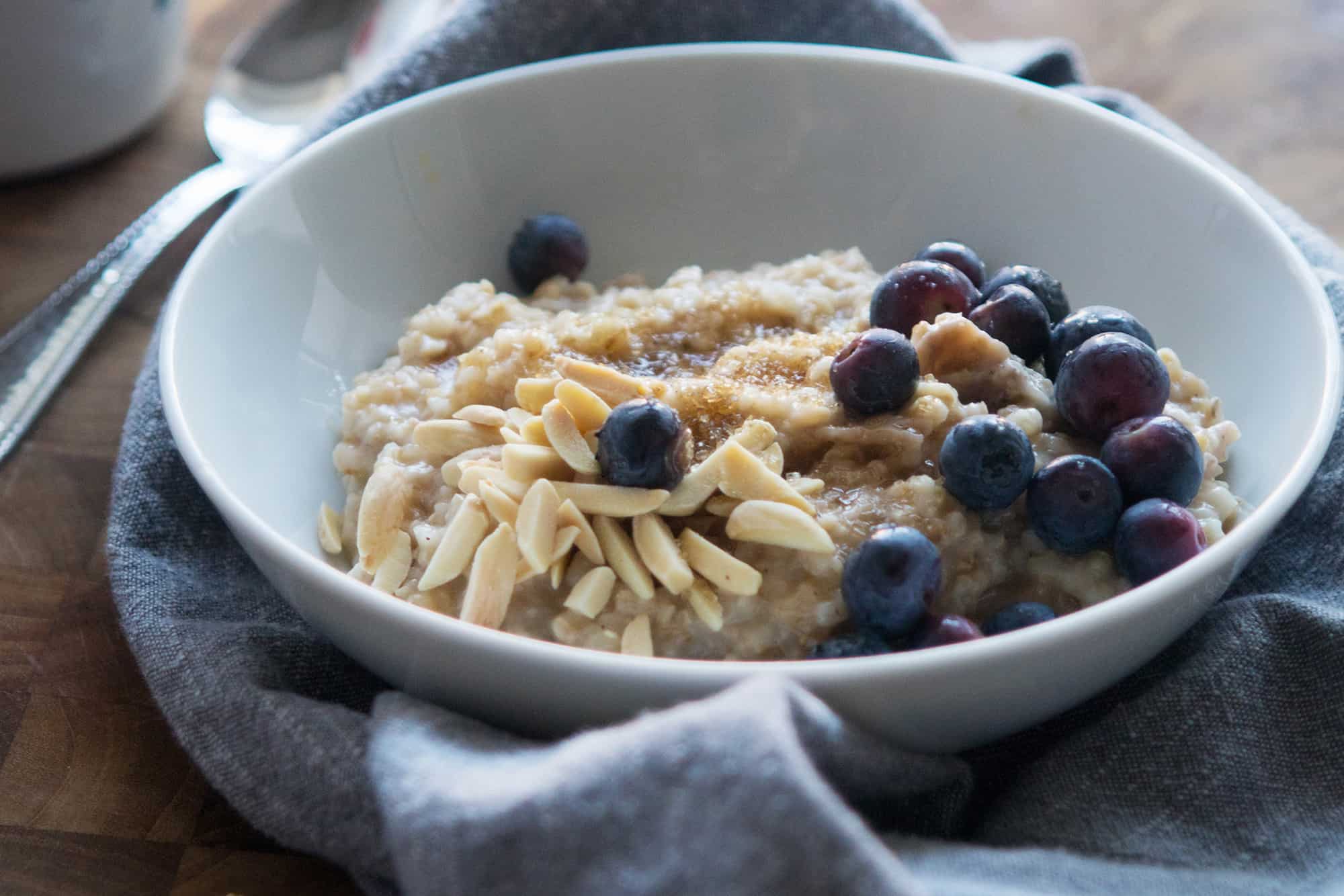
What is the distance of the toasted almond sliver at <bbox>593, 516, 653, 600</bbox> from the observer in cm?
141

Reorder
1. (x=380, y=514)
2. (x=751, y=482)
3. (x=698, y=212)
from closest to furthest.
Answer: (x=751, y=482), (x=380, y=514), (x=698, y=212)

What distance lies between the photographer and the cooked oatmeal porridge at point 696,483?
1.41m

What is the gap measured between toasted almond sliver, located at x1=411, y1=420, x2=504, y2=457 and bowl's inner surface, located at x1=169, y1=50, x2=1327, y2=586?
0.23 m

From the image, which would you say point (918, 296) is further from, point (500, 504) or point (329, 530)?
point (329, 530)

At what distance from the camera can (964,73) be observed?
2.10 metres

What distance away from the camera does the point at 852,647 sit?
1.36 m

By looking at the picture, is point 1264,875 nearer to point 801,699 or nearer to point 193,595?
point 801,699

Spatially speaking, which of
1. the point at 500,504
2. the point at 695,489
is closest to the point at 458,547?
Answer: the point at 500,504

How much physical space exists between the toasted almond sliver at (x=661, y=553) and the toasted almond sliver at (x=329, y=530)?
17.3 inches

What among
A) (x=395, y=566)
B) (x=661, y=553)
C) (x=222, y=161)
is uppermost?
(x=661, y=553)

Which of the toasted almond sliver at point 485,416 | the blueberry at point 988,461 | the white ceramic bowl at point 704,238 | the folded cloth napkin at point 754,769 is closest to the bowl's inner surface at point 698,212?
the white ceramic bowl at point 704,238

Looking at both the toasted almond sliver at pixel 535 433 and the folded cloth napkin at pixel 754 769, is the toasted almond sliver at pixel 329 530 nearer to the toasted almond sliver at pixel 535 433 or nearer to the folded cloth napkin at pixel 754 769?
the folded cloth napkin at pixel 754 769

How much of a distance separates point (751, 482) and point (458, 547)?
0.33 metres

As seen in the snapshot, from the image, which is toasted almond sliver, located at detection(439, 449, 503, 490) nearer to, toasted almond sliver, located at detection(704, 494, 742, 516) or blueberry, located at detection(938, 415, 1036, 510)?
toasted almond sliver, located at detection(704, 494, 742, 516)
